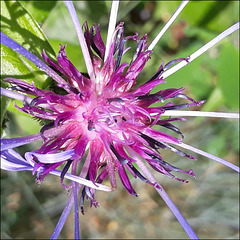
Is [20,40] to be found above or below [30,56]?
above

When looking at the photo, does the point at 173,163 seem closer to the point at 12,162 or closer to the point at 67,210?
the point at 67,210

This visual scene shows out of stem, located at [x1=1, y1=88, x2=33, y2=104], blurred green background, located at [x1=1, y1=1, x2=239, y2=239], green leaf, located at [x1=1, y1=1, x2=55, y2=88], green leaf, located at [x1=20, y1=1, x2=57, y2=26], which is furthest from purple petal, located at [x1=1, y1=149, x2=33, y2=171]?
blurred green background, located at [x1=1, y1=1, x2=239, y2=239]

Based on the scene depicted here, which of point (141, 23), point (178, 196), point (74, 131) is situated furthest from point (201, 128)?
point (74, 131)

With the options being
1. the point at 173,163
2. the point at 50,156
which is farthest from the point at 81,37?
the point at 173,163

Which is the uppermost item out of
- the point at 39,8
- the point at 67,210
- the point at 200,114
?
the point at 39,8

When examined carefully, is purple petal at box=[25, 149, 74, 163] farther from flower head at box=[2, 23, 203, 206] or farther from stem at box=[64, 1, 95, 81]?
stem at box=[64, 1, 95, 81]

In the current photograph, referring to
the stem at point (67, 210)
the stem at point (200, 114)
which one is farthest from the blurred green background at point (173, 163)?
the stem at point (67, 210)
